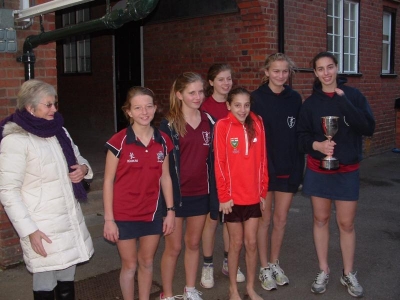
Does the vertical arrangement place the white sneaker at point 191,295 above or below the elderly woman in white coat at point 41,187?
below

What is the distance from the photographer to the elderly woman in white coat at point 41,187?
323 cm

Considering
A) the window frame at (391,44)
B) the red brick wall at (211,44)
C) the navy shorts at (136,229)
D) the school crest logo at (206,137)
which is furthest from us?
the window frame at (391,44)

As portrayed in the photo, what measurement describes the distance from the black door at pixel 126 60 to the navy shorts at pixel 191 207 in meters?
6.82

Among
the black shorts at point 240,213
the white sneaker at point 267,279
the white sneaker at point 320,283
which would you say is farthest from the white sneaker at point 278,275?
the black shorts at point 240,213

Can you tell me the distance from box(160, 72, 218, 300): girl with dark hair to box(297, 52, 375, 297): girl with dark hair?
2.99ft

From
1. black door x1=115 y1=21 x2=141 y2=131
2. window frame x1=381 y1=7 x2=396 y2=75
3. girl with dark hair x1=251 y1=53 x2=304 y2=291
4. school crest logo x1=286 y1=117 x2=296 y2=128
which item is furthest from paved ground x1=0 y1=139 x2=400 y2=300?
window frame x1=381 y1=7 x2=396 y2=75

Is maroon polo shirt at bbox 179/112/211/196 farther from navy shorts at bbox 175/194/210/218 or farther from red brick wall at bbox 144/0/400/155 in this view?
red brick wall at bbox 144/0/400/155

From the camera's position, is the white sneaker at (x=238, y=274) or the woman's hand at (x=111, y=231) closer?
the woman's hand at (x=111, y=231)

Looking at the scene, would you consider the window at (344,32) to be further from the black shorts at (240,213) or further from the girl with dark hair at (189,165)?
the black shorts at (240,213)

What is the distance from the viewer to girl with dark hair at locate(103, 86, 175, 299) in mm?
3625

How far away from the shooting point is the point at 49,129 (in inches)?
134

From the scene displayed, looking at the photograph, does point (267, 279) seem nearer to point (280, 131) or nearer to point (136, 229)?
point (280, 131)

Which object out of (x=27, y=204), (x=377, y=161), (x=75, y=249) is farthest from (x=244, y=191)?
(x=377, y=161)

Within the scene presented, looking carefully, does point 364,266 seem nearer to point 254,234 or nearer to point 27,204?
point 254,234
